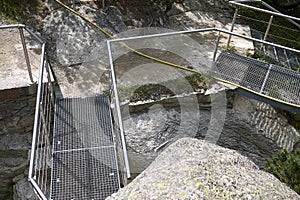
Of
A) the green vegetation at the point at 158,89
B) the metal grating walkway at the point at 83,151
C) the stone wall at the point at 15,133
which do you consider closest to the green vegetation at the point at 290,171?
the metal grating walkway at the point at 83,151

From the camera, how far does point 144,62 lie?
6.32 metres

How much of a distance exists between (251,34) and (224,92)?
7.37 feet

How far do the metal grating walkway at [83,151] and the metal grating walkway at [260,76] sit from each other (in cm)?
238

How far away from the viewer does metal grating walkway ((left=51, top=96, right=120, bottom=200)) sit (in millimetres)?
4106

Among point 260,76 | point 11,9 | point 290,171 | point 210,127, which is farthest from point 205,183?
point 11,9

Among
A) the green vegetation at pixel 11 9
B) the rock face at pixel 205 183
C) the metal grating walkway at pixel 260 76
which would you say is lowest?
the metal grating walkway at pixel 260 76

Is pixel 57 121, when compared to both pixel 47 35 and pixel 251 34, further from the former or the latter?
pixel 251 34

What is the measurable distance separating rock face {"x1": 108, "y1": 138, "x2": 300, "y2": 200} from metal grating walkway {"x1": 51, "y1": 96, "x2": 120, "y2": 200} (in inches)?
64.5

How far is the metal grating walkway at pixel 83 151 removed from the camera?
411 cm

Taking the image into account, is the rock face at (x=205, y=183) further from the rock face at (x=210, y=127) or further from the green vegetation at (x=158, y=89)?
the green vegetation at (x=158, y=89)

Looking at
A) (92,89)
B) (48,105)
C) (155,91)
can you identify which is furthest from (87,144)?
(155,91)

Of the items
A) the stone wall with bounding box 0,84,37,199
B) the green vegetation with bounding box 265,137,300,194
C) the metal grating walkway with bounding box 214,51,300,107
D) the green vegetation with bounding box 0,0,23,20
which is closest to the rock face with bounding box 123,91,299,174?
the metal grating walkway with bounding box 214,51,300,107

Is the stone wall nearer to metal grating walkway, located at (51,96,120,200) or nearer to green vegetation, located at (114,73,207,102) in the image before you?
metal grating walkway, located at (51,96,120,200)

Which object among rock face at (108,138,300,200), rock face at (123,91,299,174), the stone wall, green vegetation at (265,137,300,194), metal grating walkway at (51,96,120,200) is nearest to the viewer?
rock face at (108,138,300,200)
